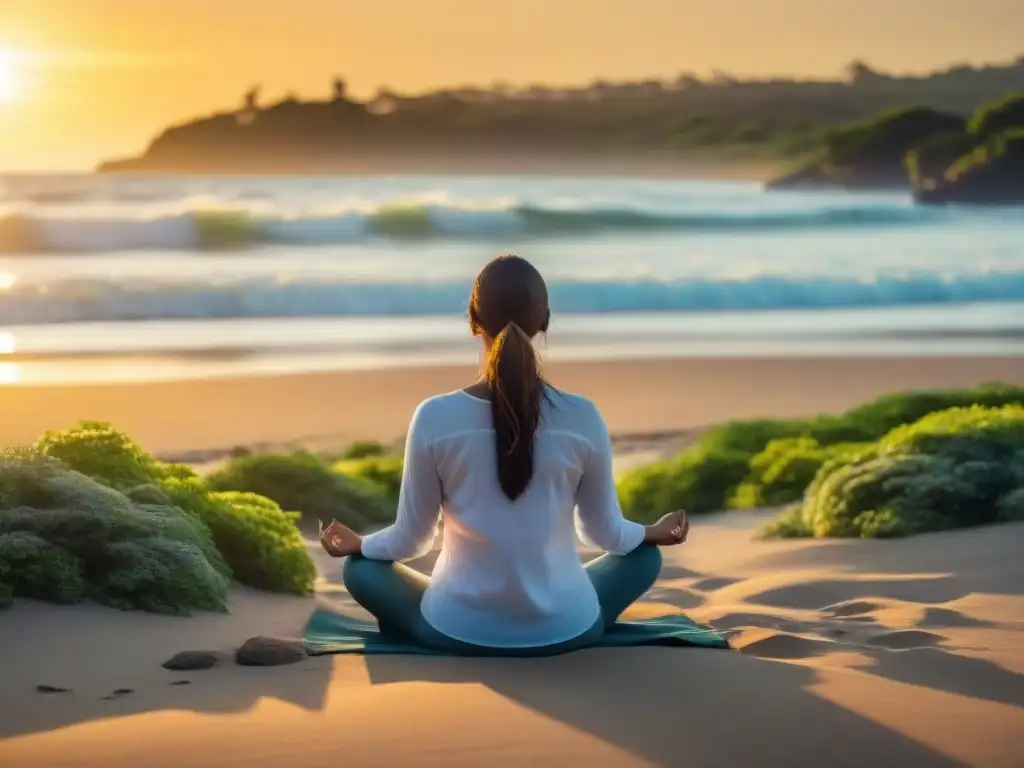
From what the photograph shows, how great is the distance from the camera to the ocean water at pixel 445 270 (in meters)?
16.1

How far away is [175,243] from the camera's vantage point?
28.5 m

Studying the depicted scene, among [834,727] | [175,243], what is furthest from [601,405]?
[175,243]

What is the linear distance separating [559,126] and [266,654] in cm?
3913

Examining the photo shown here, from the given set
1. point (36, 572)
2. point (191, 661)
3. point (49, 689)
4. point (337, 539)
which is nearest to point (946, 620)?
point (337, 539)

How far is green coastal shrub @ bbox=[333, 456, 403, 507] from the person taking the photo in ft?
28.5

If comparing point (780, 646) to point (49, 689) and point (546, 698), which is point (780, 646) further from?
point (49, 689)

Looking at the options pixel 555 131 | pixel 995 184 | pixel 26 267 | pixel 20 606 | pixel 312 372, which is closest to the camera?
pixel 20 606

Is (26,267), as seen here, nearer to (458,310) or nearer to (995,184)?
(458,310)

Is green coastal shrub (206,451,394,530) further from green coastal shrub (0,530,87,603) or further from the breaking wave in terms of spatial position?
the breaking wave

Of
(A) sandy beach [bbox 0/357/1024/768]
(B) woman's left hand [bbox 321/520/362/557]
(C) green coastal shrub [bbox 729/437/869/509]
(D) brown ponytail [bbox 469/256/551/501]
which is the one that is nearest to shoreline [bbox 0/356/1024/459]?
(C) green coastal shrub [bbox 729/437/869/509]

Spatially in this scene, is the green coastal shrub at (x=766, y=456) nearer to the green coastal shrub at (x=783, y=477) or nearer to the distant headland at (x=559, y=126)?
the green coastal shrub at (x=783, y=477)

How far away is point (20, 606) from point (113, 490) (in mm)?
689

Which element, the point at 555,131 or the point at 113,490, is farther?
the point at 555,131

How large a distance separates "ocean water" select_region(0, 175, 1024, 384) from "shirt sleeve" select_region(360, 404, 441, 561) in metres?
2.90
